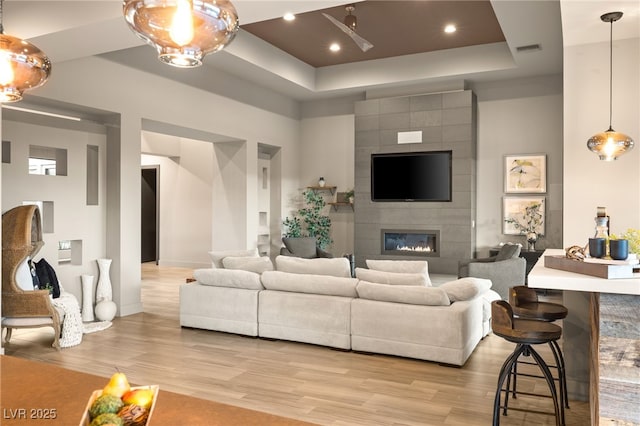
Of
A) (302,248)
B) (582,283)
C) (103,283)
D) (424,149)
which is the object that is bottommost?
(103,283)

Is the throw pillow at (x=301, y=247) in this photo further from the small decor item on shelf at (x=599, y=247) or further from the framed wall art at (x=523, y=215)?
the small decor item on shelf at (x=599, y=247)

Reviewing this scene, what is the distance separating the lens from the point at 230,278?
17.4 ft

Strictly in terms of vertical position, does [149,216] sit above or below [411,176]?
below

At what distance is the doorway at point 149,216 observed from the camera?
1194 cm

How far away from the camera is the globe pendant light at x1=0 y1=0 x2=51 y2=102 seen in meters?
1.98

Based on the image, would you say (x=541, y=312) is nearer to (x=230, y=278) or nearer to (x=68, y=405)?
(x=68, y=405)

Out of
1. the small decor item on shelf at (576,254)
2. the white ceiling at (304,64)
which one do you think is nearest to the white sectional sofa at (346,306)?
the small decor item on shelf at (576,254)

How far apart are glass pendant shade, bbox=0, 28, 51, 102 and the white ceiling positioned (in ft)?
6.64

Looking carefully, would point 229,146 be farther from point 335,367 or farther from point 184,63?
point 184,63

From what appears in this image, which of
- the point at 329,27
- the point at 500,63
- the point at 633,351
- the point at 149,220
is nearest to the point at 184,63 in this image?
the point at 633,351

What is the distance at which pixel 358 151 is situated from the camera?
372 inches

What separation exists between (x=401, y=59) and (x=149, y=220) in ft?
23.2

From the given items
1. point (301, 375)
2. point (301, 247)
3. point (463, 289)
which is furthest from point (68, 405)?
point (301, 247)

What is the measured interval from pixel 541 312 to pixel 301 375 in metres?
1.90
